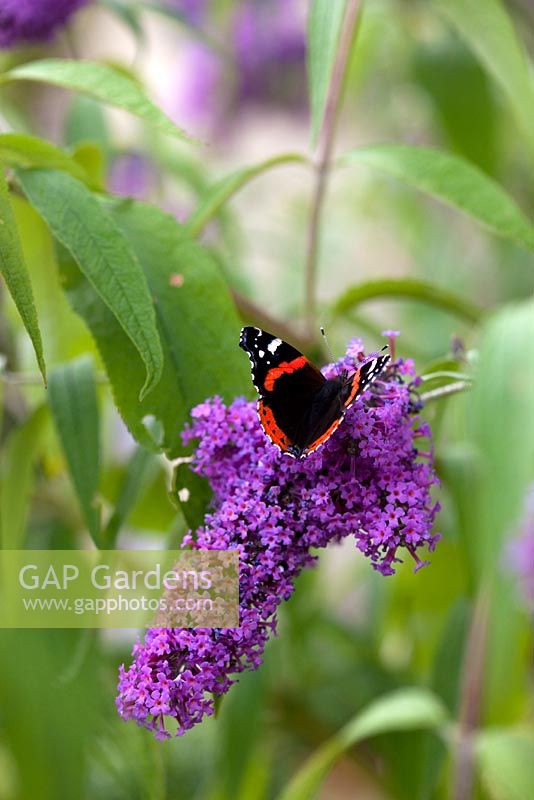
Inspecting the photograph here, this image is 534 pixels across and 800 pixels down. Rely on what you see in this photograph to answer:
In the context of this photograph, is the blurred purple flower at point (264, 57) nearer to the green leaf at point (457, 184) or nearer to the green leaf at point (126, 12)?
the green leaf at point (126, 12)

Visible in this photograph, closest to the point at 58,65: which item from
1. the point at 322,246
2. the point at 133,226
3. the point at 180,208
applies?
the point at 133,226

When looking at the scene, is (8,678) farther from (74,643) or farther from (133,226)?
(133,226)

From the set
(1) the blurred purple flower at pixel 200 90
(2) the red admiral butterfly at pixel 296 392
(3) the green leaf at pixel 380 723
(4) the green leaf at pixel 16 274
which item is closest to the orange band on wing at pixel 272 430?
(2) the red admiral butterfly at pixel 296 392

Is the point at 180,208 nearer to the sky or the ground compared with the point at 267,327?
nearer to the sky

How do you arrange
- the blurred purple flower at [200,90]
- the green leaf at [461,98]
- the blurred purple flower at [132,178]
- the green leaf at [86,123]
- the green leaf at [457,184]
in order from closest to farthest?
1. the green leaf at [457,184]
2. the green leaf at [86,123]
3. the green leaf at [461,98]
4. the blurred purple flower at [132,178]
5. the blurred purple flower at [200,90]

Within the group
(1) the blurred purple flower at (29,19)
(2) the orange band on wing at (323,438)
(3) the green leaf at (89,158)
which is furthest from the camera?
(1) the blurred purple flower at (29,19)

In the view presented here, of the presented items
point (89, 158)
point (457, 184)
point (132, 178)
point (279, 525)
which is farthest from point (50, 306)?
point (132, 178)

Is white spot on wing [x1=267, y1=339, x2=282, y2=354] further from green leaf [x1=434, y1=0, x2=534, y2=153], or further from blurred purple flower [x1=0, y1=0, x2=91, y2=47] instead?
blurred purple flower [x1=0, y1=0, x2=91, y2=47]
